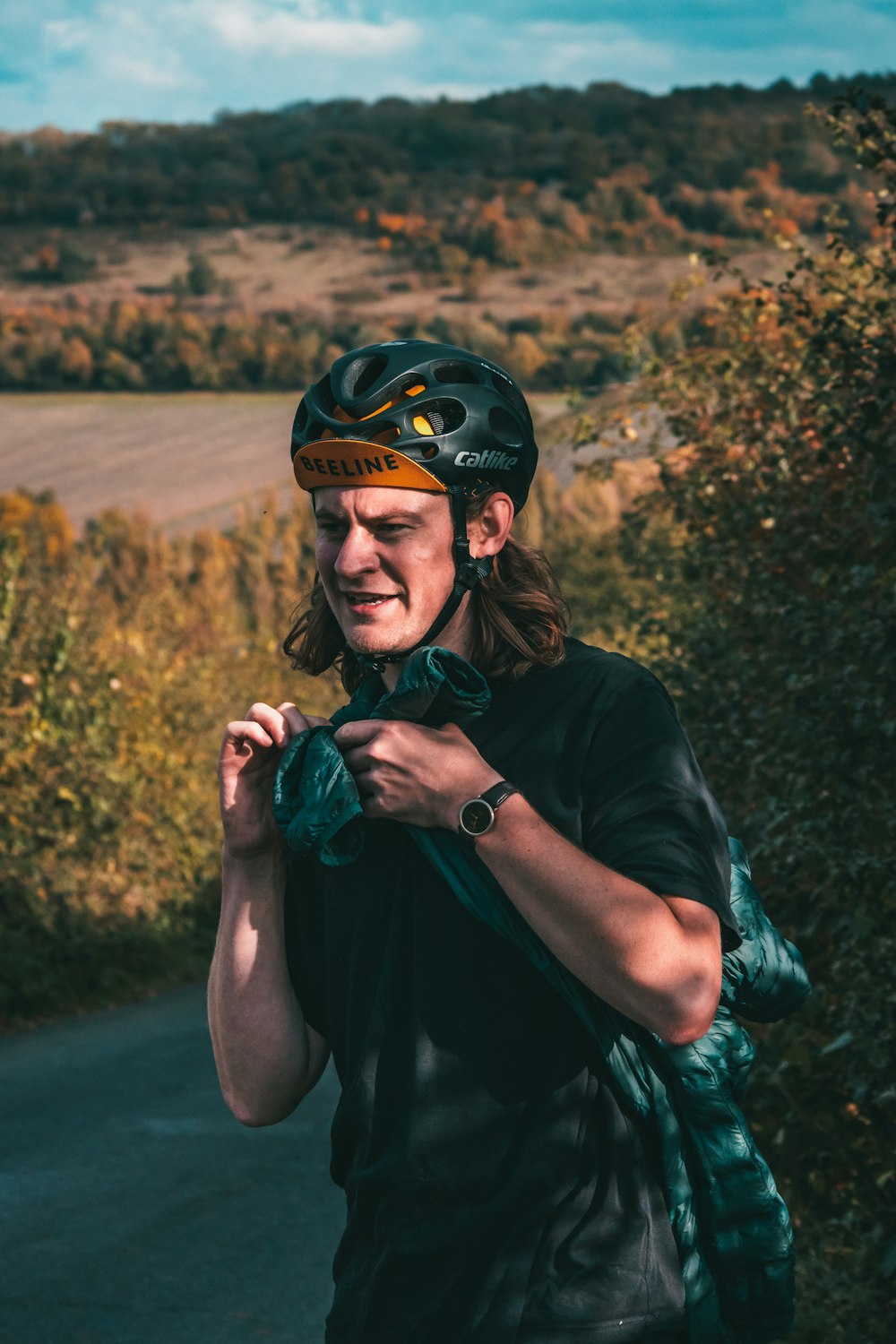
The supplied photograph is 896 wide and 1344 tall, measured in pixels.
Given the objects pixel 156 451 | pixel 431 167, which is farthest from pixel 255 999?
pixel 431 167

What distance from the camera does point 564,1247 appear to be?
197cm

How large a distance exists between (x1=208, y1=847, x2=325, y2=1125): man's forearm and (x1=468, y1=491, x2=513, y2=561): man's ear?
0.55 metres

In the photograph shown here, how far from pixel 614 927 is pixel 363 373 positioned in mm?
1049

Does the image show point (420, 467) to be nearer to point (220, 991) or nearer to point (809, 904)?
point (220, 991)

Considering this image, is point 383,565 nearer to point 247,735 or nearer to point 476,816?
point 247,735

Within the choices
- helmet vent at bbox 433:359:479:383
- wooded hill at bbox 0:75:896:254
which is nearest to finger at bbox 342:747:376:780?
helmet vent at bbox 433:359:479:383

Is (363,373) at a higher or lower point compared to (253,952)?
higher

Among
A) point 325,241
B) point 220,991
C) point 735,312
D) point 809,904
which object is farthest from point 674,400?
point 325,241

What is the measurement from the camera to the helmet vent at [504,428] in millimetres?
2439

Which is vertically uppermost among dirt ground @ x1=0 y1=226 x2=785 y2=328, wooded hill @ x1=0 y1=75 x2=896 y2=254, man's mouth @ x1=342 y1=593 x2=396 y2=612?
man's mouth @ x1=342 y1=593 x2=396 y2=612

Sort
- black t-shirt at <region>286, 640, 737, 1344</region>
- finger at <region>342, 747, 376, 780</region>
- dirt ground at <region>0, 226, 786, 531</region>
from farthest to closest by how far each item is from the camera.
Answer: dirt ground at <region>0, 226, 786, 531</region> < finger at <region>342, 747, 376, 780</region> < black t-shirt at <region>286, 640, 737, 1344</region>

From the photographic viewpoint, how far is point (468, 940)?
2.06 m

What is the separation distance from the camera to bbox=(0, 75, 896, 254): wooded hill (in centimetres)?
8425

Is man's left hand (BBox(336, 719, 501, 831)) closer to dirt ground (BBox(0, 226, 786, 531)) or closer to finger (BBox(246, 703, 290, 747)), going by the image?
finger (BBox(246, 703, 290, 747))
